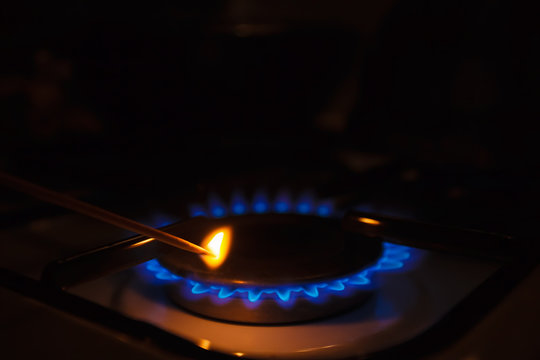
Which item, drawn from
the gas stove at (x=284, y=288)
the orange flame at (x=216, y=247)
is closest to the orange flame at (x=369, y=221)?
the gas stove at (x=284, y=288)

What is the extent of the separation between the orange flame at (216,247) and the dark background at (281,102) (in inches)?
9.9

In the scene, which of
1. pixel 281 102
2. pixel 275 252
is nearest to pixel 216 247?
pixel 275 252

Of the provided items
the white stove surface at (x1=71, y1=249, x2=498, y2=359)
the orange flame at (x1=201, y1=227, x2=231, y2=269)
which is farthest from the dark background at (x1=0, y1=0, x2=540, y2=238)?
the orange flame at (x1=201, y1=227, x2=231, y2=269)

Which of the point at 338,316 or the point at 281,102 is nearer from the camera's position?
the point at 338,316

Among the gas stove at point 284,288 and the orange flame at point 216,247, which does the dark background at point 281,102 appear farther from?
the orange flame at point 216,247

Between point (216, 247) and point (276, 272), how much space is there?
0.05 meters

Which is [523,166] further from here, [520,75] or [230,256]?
[230,256]

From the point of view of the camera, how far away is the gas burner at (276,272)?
38 cm

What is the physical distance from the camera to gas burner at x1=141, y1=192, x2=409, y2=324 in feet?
1.26

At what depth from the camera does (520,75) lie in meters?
0.67

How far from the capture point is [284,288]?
0.38m

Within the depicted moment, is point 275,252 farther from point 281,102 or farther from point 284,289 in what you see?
point 281,102

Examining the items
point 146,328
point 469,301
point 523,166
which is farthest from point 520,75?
point 146,328

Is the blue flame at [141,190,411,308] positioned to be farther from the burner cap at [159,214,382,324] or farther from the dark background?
the dark background
